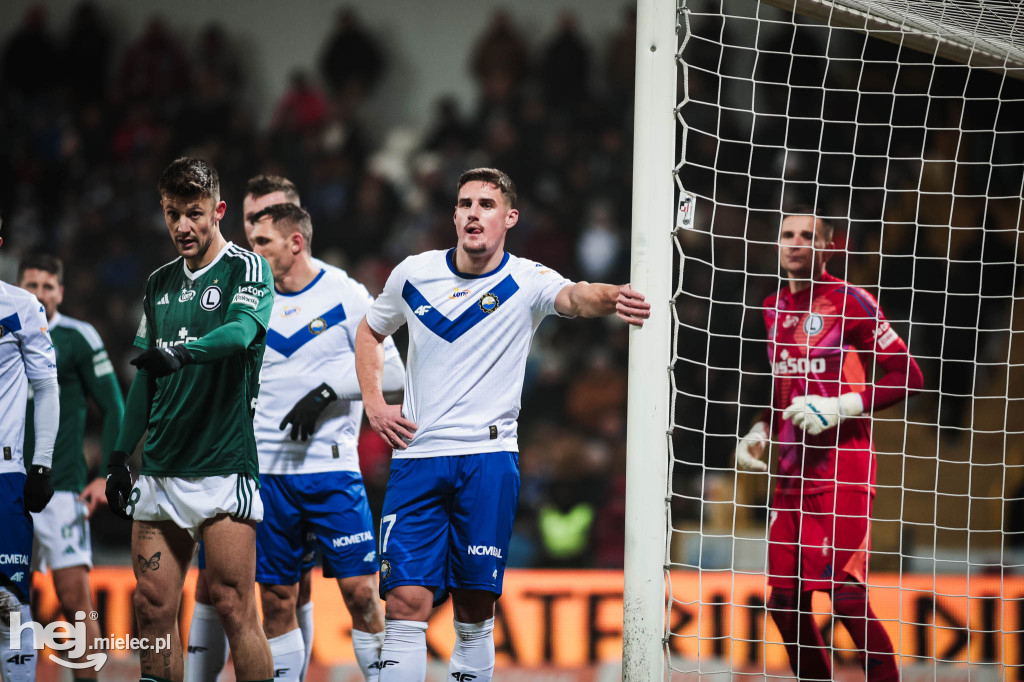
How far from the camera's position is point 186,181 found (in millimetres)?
3490

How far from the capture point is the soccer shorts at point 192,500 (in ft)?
11.1

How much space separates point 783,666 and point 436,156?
637 cm

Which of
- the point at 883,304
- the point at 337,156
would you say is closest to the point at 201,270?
the point at 883,304

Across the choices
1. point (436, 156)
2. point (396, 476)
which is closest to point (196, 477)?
point (396, 476)

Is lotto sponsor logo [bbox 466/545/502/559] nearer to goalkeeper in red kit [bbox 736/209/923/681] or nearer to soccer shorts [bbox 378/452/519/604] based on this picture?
soccer shorts [bbox 378/452/519/604]

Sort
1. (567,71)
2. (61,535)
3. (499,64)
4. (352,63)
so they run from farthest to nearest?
1. (352,63)
2. (499,64)
3. (567,71)
4. (61,535)

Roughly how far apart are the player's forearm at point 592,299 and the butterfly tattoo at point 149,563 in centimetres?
170

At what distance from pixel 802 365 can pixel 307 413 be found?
218cm

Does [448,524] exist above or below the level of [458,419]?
below

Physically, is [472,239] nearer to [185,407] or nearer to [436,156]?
[185,407]

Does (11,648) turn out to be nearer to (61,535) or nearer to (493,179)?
(61,535)

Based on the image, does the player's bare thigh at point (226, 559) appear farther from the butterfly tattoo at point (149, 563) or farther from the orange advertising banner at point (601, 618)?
the orange advertising banner at point (601, 618)

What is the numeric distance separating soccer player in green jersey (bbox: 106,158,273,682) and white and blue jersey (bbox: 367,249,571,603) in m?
0.52

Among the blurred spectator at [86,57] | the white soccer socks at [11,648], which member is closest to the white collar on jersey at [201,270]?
the white soccer socks at [11,648]
